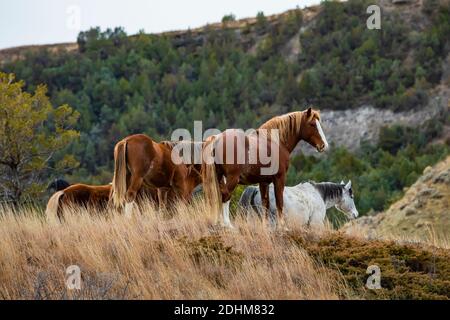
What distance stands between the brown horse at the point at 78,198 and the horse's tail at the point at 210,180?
307 cm

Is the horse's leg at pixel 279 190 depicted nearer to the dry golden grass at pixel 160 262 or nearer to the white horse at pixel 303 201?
the white horse at pixel 303 201

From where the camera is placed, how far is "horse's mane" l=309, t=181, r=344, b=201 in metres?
13.7

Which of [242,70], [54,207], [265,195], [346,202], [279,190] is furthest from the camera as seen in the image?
[242,70]

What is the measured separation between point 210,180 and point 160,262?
246cm

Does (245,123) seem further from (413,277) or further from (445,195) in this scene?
(413,277)

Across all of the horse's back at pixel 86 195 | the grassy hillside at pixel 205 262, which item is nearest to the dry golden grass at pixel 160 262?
the grassy hillside at pixel 205 262

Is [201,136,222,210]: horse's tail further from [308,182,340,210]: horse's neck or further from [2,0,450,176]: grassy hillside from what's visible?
[2,0,450,176]: grassy hillside

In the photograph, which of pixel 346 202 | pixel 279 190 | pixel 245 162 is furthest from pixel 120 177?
pixel 346 202

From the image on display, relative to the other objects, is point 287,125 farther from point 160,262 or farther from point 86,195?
point 86,195

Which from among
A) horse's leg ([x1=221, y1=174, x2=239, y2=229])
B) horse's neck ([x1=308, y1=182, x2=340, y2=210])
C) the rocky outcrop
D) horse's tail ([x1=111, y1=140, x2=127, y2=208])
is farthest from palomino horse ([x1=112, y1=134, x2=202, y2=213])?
the rocky outcrop

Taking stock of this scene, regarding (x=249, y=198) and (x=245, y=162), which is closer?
(x=245, y=162)

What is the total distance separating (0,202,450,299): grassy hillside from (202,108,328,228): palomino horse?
54 cm

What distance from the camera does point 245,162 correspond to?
1109 cm

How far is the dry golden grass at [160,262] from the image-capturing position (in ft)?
26.4
